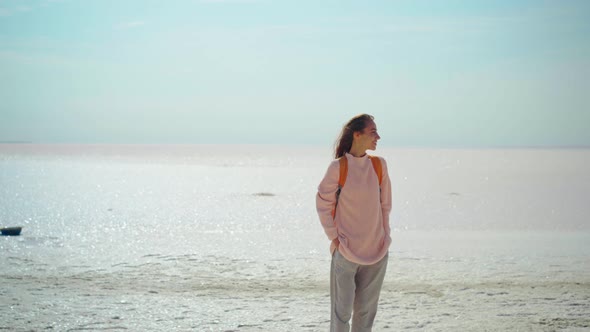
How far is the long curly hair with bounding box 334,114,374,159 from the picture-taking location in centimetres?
373

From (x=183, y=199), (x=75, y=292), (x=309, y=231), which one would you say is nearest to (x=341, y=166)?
(x=75, y=292)

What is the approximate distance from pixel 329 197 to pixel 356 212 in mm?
186

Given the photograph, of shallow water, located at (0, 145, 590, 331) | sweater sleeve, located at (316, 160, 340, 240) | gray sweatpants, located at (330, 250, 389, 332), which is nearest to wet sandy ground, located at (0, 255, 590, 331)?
shallow water, located at (0, 145, 590, 331)

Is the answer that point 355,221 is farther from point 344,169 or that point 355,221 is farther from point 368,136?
point 368,136

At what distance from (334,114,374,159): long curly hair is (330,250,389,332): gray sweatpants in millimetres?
595

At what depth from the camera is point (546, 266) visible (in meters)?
8.48

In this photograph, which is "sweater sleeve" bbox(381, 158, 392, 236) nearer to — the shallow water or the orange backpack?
the orange backpack

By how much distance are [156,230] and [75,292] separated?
19.9ft

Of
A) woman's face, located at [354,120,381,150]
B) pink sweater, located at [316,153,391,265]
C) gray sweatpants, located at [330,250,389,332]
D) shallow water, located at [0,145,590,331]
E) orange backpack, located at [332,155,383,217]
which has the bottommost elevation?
shallow water, located at [0,145,590,331]

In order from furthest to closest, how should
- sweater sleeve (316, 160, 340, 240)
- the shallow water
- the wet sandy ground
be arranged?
the shallow water
the wet sandy ground
sweater sleeve (316, 160, 340, 240)

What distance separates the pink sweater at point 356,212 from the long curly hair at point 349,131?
0.19 ft

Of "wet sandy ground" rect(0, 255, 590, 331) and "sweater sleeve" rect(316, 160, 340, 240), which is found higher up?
"sweater sleeve" rect(316, 160, 340, 240)

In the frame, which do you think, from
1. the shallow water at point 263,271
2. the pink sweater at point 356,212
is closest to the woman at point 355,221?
the pink sweater at point 356,212

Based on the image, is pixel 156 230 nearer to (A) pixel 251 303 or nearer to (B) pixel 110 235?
(B) pixel 110 235
